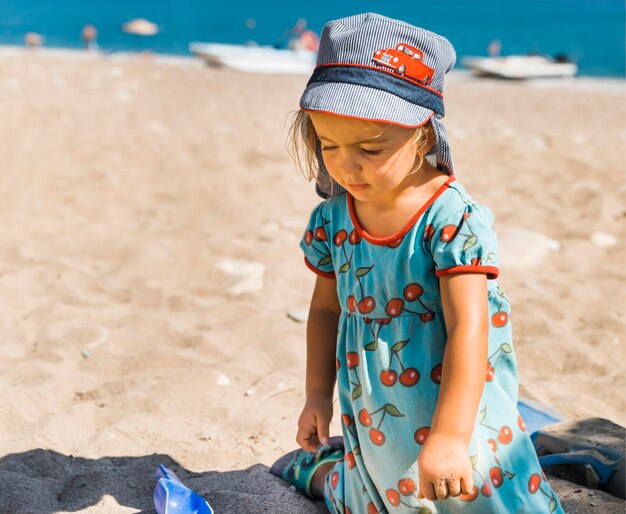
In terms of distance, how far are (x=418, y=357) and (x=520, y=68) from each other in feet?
65.5

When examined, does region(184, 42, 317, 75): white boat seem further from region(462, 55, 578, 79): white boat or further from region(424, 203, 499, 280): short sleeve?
region(424, 203, 499, 280): short sleeve

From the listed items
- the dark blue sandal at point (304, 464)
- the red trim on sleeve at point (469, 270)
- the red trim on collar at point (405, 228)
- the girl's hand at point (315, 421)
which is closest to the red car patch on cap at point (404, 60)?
the red trim on collar at point (405, 228)

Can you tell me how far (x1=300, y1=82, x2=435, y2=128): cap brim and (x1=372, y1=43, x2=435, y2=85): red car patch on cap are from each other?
6 cm

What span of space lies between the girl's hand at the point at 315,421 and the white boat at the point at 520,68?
A: 62.9 ft

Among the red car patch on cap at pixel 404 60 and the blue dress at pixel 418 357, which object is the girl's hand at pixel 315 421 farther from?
the red car patch on cap at pixel 404 60

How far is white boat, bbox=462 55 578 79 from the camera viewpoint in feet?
66.1

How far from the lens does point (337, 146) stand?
69.5 inches

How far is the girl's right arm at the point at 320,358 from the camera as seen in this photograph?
6.94ft

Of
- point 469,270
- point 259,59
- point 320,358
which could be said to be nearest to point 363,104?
point 469,270

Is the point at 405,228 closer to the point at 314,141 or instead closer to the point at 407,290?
the point at 407,290

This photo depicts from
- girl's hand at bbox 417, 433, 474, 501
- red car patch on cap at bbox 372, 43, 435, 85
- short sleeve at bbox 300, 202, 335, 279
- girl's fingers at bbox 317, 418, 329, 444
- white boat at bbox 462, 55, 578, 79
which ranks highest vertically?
white boat at bbox 462, 55, 578, 79

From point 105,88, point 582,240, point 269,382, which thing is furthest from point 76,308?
point 105,88

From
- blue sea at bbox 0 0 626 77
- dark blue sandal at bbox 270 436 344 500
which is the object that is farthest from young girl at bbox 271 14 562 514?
blue sea at bbox 0 0 626 77

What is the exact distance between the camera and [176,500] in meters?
2.11
